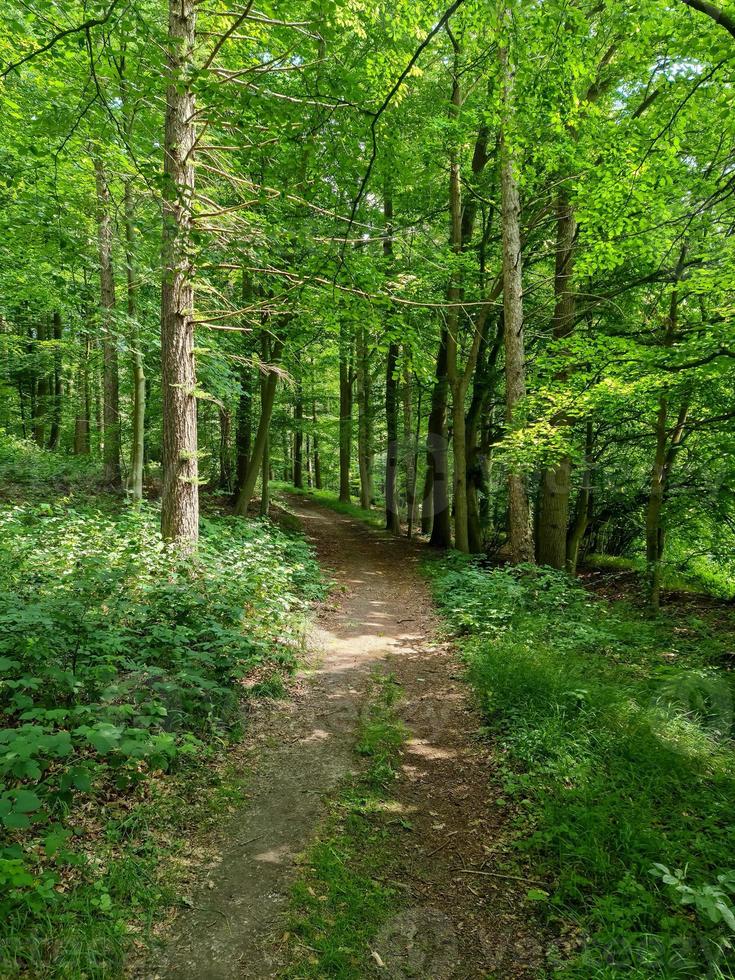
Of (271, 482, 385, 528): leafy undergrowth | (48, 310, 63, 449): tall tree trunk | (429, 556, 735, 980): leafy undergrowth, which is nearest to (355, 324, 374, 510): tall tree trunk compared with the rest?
(271, 482, 385, 528): leafy undergrowth

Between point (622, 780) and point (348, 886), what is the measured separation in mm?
2209

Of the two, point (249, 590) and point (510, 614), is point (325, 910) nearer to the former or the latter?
point (249, 590)

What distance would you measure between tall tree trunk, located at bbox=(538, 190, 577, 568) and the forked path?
5.29 m

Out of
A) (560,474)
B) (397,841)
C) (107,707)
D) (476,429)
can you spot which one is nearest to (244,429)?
(476,429)

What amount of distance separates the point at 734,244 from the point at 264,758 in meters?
9.66

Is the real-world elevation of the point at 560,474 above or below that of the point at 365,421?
below

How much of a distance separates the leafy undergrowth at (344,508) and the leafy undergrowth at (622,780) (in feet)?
46.9

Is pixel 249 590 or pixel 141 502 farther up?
pixel 141 502

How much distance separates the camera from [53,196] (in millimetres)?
9328

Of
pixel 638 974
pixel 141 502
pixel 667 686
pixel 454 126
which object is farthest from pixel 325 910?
pixel 454 126

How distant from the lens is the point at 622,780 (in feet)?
13.0

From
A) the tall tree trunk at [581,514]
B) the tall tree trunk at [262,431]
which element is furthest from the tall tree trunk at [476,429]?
the tall tree trunk at [262,431]

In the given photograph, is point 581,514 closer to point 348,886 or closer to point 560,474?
point 560,474

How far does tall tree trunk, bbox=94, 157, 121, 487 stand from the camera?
9.75 m
